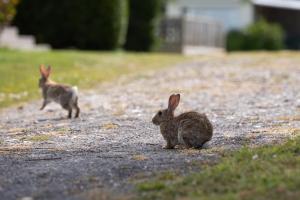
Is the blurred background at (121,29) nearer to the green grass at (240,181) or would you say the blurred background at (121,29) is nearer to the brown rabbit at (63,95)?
the brown rabbit at (63,95)

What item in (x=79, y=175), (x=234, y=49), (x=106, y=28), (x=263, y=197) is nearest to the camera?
(x=263, y=197)

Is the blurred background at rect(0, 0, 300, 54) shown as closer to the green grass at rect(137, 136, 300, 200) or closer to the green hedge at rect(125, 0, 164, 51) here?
the green hedge at rect(125, 0, 164, 51)

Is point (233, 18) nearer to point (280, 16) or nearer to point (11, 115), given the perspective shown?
point (280, 16)

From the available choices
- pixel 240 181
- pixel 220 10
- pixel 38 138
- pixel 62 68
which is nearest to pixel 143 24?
pixel 62 68

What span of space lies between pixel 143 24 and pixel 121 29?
3793 millimetres

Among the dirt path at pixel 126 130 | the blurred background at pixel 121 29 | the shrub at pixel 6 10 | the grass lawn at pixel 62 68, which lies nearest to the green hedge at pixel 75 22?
the blurred background at pixel 121 29

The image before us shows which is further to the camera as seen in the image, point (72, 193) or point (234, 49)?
point (234, 49)

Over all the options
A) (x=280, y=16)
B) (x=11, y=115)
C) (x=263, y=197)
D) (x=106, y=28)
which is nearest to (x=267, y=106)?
(x=11, y=115)

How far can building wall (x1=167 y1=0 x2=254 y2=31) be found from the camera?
49875mm

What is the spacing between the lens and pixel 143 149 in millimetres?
9289

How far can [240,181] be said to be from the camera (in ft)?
22.9

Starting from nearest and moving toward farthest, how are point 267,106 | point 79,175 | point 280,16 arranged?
point 79,175, point 267,106, point 280,16

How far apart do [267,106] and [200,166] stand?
617 cm

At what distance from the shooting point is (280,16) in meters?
56.2
